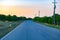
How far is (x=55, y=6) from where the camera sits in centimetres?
6438

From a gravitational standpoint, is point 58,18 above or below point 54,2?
below

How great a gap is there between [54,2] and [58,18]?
1524cm

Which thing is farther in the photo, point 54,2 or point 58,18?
point 58,18

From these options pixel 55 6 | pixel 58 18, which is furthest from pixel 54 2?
pixel 58 18

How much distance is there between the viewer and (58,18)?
7938 centimetres

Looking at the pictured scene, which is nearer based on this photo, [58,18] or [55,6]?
[55,6]

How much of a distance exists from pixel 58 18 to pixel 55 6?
15.6m

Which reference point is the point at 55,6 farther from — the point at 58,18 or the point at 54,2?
the point at 58,18

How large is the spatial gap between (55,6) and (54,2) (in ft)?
4.69

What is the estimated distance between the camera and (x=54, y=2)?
65.1 metres
